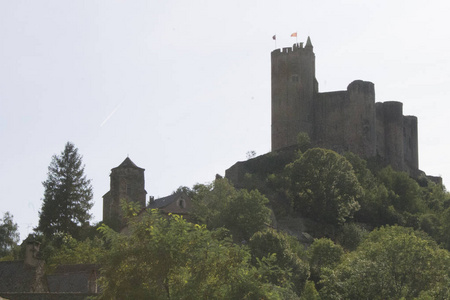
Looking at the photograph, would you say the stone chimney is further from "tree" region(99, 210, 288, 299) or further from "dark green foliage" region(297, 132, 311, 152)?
"dark green foliage" region(297, 132, 311, 152)

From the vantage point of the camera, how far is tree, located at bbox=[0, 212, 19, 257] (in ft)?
263

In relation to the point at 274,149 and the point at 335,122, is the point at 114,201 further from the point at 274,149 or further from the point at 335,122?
the point at 335,122

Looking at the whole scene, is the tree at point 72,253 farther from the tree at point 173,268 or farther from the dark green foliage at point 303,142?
the tree at point 173,268

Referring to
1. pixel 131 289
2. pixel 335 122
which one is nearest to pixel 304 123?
pixel 335 122

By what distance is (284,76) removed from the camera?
87.1 m

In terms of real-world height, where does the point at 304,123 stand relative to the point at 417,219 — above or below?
above

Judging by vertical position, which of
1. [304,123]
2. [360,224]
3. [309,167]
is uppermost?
[304,123]

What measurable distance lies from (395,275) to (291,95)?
48.6m

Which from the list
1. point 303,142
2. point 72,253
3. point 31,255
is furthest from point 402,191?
point 31,255

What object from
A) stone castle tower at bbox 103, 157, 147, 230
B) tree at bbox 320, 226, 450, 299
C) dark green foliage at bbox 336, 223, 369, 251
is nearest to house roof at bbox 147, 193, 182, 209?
stone castle tower at bbox 103, 157, 147, 230

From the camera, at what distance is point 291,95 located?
8681 centimetres

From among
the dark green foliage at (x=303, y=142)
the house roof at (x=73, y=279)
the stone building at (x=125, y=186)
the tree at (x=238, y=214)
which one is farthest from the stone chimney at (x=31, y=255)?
the dark green foliage at (x=303, y=142)

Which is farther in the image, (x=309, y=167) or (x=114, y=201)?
(x=114, y=201)

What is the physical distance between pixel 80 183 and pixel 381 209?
26.6 metres
